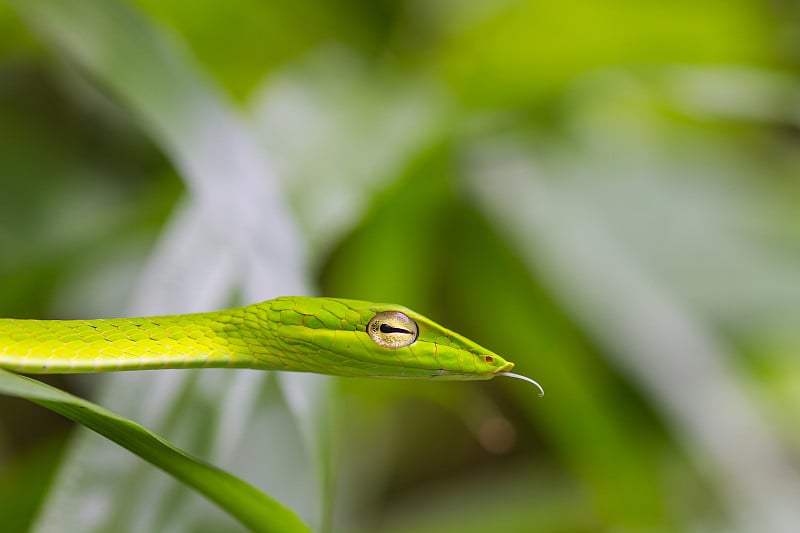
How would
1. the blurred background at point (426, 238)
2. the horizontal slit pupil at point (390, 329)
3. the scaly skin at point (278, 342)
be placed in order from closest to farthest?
the scaly skin at point (278, 342) < the horizontal slit pupil at point (390, 329) < the blurred background at point (426, 238)

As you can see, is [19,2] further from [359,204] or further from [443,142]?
[443,142]

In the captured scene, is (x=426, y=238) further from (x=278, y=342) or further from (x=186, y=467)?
(x=186, y=467)

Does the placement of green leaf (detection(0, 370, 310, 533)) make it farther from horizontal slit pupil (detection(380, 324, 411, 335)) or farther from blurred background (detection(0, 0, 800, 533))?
horizontal slit pupil (detection(380, 324, 411, 335))

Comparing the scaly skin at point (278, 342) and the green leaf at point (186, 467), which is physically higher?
the scaly skin at point (278, 342)

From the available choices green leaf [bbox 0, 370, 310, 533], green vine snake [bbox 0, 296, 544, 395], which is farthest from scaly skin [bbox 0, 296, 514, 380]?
green leaf [bbox 0, 370, 310, 533]

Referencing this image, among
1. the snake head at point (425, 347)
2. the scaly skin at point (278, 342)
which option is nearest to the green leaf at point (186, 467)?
the scaly skin at point (278, 342)

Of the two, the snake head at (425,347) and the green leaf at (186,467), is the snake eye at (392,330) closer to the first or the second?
the snake head at (425,347)

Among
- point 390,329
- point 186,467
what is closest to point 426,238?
point 390,329
